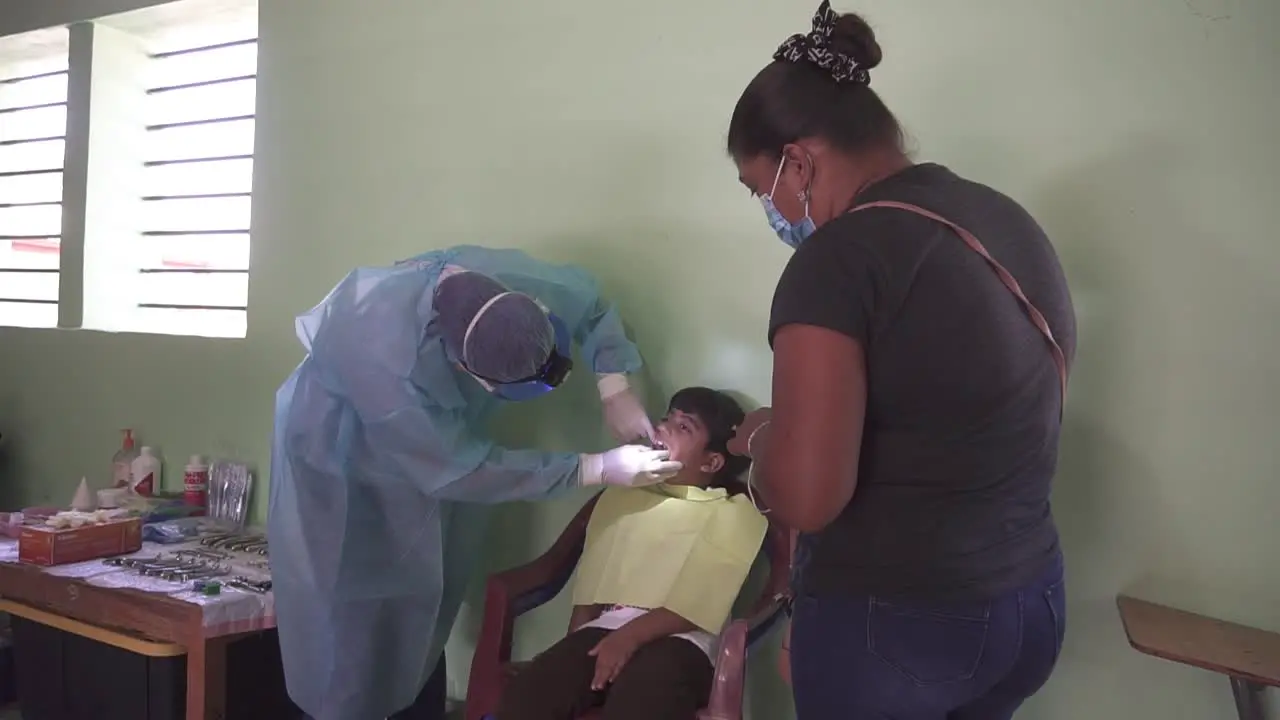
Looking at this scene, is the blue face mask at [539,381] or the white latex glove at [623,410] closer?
the blue face mask at [539,381]

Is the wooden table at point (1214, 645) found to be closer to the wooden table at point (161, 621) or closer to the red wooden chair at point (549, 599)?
the red wooden chair at point (549, 599)

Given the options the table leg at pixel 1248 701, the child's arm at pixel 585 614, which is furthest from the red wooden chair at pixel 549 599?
the table leg at pixel 1248 701

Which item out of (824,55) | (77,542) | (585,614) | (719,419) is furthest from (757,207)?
(77,542)

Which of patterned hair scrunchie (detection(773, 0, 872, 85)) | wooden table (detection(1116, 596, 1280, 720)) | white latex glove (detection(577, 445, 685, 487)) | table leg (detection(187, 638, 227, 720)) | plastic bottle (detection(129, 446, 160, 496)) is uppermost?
patterned hair scrunchie (detection(773, 0, 872, 85))

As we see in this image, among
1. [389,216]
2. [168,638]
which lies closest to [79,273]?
[389,216]

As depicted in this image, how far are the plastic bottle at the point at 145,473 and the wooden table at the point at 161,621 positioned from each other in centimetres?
68

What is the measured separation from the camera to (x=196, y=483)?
2.91 metres

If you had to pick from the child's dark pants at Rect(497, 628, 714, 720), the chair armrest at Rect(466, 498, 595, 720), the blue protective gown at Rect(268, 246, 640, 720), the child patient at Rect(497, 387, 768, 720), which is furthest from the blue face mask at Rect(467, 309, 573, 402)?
the child's dark pants at Rect(497, 628, 714, 720)

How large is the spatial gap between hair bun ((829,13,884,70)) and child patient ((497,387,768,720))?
3.11ft

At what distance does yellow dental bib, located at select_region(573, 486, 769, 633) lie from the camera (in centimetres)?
194

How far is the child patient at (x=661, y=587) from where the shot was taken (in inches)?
70.2

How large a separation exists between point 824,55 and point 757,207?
34.5 inches

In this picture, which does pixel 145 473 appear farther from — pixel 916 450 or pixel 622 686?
pixel 916 450

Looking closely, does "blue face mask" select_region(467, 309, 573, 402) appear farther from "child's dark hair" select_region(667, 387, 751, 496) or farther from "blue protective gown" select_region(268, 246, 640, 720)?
"child's dark hair" select_region(667, 387, 751, 496)
